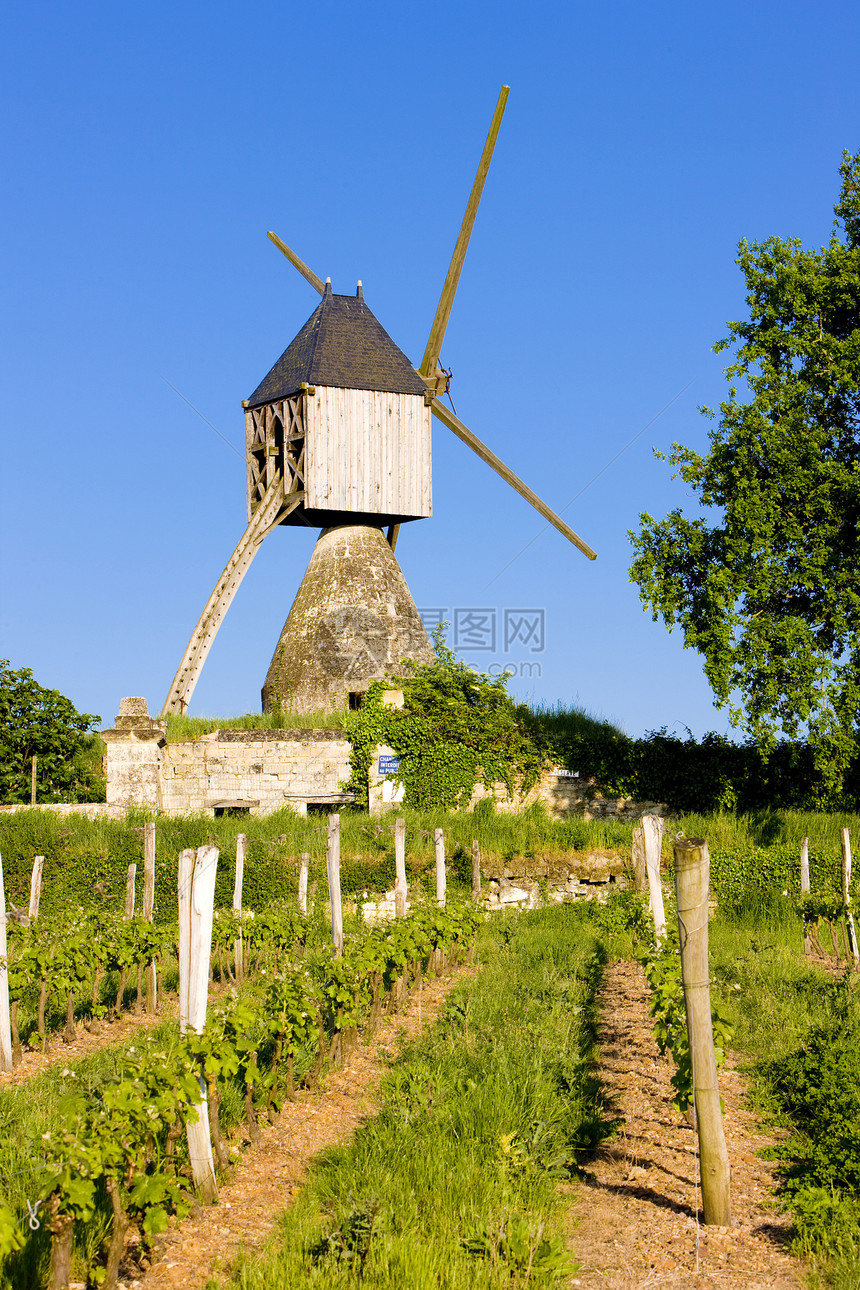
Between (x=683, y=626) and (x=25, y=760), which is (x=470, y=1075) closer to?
(x=683, y=626)

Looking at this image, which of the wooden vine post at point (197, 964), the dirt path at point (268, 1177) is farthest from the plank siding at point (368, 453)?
the wooden vine post at point (197, 964)

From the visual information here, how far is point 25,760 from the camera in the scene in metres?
21.0

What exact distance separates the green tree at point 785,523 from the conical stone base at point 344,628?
20.2 feet

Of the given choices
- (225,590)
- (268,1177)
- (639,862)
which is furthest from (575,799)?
(268,1177)

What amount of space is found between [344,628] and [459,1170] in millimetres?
16797

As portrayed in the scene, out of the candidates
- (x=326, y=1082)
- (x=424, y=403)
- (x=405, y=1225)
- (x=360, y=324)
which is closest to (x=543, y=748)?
(x=424, y=403)

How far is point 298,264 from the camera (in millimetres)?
28531

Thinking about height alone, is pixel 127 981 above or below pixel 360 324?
below

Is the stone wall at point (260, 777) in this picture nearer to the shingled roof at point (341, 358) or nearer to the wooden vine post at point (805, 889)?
the wooden vine post at point (805, 889)

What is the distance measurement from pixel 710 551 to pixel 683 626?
1.30 meters

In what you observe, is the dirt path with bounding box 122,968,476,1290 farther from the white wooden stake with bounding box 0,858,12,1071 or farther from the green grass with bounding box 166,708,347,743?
the green grass with bounding box 166,708,347,743

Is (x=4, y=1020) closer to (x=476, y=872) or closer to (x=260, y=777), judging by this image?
(x=476, y=872)

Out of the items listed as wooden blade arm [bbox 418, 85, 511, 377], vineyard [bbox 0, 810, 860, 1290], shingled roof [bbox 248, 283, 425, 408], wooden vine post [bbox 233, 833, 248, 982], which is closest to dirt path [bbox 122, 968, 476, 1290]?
vineyard [bbox 0, 810, 860, 1290]

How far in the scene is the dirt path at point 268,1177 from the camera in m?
4.88
